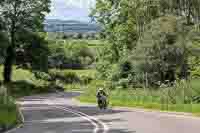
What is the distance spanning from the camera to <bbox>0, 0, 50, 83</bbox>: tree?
91000 mm

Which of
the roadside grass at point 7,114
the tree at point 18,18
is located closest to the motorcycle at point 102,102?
the roadside grass at point 7,114

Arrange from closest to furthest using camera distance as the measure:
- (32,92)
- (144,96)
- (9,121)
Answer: (9,121), (144,96), (32,92)

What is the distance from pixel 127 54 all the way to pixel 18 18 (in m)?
31.4

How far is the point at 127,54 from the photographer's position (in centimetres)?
6494

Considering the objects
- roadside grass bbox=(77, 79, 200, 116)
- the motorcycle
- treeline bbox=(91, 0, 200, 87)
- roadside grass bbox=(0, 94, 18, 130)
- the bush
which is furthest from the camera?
treeline bbox=(91, 0, 200, 87)

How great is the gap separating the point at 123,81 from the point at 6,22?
31.9 metres

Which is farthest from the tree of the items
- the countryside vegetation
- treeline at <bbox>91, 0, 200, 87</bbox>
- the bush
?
the bush

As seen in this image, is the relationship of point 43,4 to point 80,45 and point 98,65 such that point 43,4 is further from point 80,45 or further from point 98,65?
point 80,45

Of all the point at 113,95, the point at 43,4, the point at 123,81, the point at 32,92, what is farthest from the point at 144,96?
the point at 43,4

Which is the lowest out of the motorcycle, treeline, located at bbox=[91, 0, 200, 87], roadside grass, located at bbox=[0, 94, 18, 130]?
the motorcycle

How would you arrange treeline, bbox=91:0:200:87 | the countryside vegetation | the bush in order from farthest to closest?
treeline, bbox=91:0:200:87
the countryside vegetation
the bush

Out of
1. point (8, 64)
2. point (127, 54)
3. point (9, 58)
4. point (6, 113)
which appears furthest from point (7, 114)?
point (8, 64)

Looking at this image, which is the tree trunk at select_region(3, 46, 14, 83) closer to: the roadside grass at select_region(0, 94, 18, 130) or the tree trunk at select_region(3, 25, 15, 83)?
the tree trunk at select_region(3, 25, 15, 83)

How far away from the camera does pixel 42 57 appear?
3691 inches
